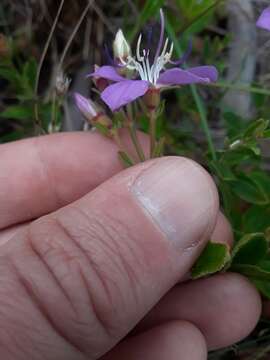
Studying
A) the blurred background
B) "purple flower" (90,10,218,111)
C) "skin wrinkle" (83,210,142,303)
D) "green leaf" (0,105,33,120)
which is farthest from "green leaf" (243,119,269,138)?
"green leaf" (0,105,33,120)

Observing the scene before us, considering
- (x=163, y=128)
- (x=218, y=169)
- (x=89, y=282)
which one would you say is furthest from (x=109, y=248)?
(x=163, y=128)

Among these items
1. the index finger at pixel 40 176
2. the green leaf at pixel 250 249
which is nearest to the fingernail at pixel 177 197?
the green leaf at pixel 250 249

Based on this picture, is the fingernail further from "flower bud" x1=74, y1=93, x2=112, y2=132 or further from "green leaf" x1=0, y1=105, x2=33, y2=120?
"green leaf" x1=0, y1=105, x2=33, y2=120

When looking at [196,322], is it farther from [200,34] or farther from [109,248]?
[200,34]

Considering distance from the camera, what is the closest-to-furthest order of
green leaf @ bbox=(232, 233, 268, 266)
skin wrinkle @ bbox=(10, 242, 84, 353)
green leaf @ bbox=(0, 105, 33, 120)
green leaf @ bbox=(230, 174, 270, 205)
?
1. skin wrinkle @ bbox=(10, 242, 84, 353)
2. green leaf @ bbox=(232, 233, 268, 266)
3. green leaf @ bbox=(230, 174, 270, 205)
4. green leaf @ bbox=(0, 105, 33, 120)

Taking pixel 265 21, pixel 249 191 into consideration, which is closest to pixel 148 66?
pixel 265 21
